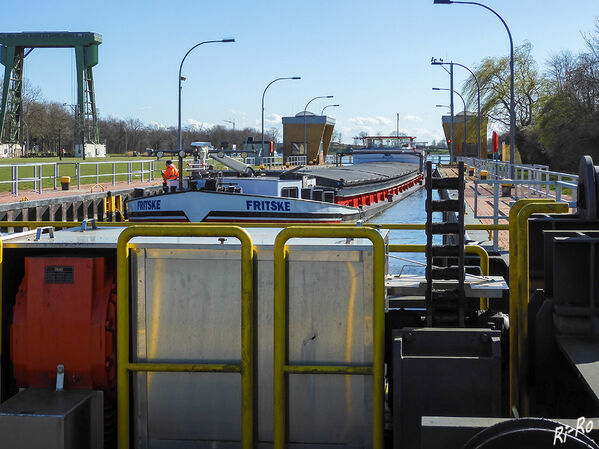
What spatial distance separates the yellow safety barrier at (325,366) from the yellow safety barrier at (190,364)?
137 millimetres

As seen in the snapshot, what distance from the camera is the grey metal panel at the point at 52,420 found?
13.5 ft

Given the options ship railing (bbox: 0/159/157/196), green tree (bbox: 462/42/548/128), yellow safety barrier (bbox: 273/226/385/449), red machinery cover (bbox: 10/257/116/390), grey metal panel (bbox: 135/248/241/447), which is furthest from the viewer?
green tree (bbox: 462/42/548/128)


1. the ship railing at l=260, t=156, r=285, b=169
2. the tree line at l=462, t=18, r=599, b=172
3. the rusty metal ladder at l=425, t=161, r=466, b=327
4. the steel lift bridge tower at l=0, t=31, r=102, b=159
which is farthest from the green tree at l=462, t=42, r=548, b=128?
the rusty metal ladder at l=425, t=161, r=466, b=327

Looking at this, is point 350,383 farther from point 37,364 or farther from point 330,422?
point 37,364

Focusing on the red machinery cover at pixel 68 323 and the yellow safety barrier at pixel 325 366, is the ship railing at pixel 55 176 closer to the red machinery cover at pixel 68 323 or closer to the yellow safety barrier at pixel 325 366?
the red machinery cover at pixel 68 323

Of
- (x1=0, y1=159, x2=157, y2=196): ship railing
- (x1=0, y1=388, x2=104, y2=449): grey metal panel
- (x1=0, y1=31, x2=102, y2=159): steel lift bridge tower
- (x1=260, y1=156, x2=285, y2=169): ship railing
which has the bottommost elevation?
(x1=0, y1=388, x2=104, y2=449): grey metal panel

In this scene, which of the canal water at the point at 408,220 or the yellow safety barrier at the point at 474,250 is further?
the canal water at the point at 408,220

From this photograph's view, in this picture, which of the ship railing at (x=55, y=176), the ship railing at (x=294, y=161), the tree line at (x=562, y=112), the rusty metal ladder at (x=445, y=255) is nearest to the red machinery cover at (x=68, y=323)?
the rusty metal ladder at (x=445, y=255)

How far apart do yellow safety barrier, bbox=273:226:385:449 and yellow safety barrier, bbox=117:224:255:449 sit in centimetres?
14

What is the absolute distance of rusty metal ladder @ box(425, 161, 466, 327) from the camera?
4477 millimetres

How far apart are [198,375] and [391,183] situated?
4457 centimetres

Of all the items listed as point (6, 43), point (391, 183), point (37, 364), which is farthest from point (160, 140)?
point (37, 364)

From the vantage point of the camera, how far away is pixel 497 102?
78.9 meters

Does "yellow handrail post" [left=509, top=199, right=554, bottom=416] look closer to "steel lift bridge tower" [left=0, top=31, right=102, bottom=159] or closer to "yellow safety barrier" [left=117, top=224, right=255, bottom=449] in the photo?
"yellow safety barrier" [left=117, top=224, right=255, bottom=449]
